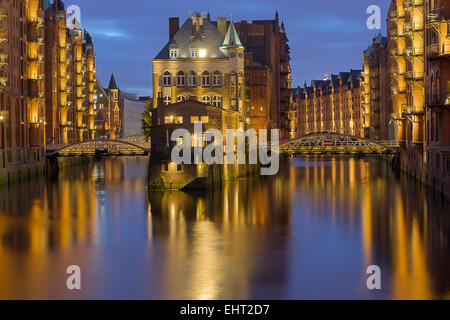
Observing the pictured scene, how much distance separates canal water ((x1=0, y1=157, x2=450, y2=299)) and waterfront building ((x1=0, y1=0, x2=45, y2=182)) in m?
5.36

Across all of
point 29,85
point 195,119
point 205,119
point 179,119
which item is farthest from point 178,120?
point 29,85

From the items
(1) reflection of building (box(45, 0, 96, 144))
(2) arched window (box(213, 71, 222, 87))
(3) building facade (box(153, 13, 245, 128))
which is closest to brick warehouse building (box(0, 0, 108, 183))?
(1) reflection of building (box(45, 0, 96, 144))

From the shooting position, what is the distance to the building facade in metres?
90.4

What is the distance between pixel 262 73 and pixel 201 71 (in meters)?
23.3

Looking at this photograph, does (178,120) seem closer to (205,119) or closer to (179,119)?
(179,119)

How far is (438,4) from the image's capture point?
53062 mm

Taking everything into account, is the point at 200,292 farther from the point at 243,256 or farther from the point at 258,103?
the point at 258,103

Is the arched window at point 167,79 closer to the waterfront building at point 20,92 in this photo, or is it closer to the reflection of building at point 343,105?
the waterfront building at point 20,92

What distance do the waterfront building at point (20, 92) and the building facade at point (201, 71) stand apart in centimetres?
1560

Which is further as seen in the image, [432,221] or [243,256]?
[432,221]

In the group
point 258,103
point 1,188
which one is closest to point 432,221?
point 1,188

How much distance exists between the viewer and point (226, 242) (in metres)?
39.4
